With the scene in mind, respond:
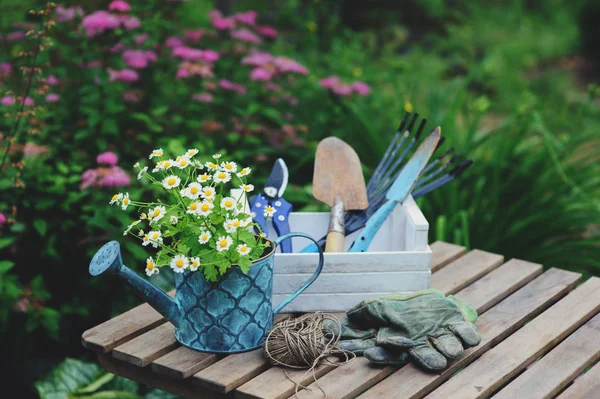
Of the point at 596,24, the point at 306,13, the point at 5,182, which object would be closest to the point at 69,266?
the point at 5,182

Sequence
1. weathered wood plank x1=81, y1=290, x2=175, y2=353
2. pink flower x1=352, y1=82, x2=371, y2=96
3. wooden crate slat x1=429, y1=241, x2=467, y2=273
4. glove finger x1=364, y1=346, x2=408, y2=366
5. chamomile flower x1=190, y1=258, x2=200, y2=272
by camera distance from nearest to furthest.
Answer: chamomile flower x1=190, y1=258, x2=200, y2=272 → glove finger x1=364, y1=346, x2=408, y2=366 → weathered wood plank x1=81, y1=290, x2=175, y2=353 → wooden crate slat x1=429, y1=241, x2=467, y2=273 → pink flower x1=352, y1=82, x2=371, y2=96

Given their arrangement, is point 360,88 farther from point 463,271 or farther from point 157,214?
point 157,214

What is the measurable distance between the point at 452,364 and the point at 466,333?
0.08 metres

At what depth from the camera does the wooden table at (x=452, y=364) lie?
4.87 feet

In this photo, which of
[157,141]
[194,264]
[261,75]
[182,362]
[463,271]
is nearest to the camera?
[194,264]

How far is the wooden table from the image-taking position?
148cm

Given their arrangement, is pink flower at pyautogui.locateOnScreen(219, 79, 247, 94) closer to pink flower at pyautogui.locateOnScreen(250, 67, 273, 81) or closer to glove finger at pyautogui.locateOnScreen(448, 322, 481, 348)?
pink flower at pyautogui.locateOnScreen(250, 67, 273, 81)

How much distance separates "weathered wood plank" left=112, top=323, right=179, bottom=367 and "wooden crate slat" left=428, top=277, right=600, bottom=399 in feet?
1.89

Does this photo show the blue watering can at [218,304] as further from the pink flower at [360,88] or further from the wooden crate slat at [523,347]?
the pink flower at [360,88]

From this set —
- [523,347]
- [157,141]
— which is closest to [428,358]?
[523,347]

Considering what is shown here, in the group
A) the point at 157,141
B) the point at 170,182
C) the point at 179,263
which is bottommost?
the point at 157,141

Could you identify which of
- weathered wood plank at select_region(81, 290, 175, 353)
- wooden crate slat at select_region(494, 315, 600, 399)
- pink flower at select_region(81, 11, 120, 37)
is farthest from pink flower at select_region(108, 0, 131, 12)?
wooden crate slat at select_region(494, 315, 600, 399)

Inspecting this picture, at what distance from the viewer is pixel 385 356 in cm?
156

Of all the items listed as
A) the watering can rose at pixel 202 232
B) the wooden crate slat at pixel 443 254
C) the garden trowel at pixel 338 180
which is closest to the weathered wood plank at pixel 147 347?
the watering can rose at pixel 202 232
